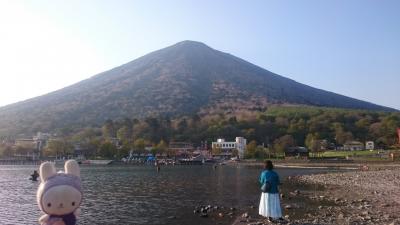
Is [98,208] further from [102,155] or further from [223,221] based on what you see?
[102,155]

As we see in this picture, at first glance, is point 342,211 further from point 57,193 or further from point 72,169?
point 57,193

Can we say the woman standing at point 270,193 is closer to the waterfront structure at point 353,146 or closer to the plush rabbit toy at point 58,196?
the plush rabbit toy at point 58,196

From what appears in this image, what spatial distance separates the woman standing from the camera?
1376 centimetres

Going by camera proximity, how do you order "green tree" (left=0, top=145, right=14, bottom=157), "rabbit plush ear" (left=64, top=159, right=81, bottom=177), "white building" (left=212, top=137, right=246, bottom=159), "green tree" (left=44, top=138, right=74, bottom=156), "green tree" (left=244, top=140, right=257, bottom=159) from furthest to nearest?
"white building" (left=212, top=137, right=246, bottom=159) < "green tree" (left=0, top=145, right=14, bottom=157) < "green tree" (left=44, top=138, right=74, bottom=156) < "green tree" (left=244, top=140, right=257, bottom=159) < "rabbit plush ear" (left=64, top=159, right=81, bottom=177)

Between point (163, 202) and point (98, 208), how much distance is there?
11.8ft

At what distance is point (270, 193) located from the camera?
13859mm

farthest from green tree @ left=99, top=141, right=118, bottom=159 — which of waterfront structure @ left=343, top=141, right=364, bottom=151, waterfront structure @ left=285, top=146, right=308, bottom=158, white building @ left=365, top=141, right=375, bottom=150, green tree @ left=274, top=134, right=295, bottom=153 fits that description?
white building @ left=365, top=141, right=375, bottom=150

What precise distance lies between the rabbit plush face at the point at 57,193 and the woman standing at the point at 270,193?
657 cm

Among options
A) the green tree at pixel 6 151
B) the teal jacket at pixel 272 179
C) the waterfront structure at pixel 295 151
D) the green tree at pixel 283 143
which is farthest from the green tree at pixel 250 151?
the teal jacket at pixel 272 179

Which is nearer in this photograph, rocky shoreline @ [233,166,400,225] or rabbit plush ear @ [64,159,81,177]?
rabbit plush ear @ [64,159,81,177]

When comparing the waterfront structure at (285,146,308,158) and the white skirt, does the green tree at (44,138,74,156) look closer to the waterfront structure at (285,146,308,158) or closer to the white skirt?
the waterfront structure at (285,146,308,158)

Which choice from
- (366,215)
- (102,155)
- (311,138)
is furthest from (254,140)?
(366,215)

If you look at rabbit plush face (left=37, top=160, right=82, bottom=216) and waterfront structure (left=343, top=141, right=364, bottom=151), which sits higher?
waterfront structure (left=343, top=141, right=364, bottom=151)

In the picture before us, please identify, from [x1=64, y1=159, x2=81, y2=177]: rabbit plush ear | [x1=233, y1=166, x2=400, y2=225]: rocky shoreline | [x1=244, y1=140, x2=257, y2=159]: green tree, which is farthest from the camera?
[x1=244, y1=140, x2=257, y2=159]: green tree
